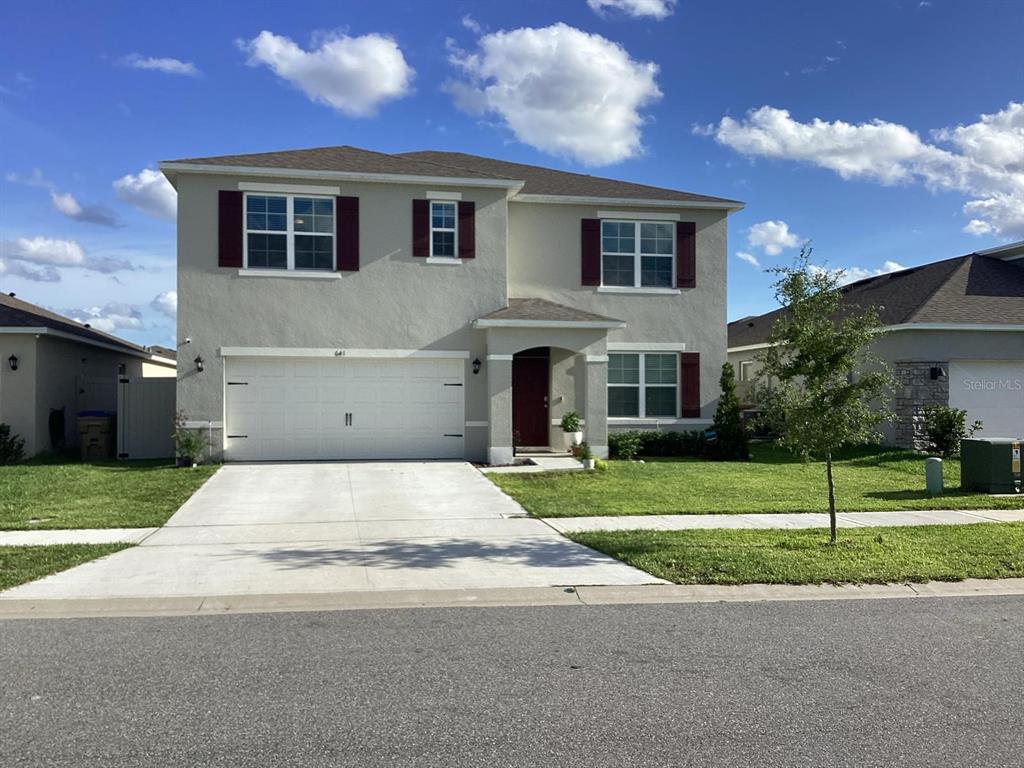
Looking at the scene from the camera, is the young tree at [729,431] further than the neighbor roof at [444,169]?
Yes

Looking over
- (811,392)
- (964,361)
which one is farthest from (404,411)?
(964,361)

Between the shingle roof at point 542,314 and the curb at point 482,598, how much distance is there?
422 inches

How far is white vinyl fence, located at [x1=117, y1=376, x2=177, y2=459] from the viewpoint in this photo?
61.6 feet

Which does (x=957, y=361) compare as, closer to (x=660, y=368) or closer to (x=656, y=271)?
(x=660, y=368)

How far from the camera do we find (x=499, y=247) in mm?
18906

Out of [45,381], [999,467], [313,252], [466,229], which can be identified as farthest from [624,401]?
[45,381]

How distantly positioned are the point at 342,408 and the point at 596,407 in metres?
5.73

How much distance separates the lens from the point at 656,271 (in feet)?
68.3

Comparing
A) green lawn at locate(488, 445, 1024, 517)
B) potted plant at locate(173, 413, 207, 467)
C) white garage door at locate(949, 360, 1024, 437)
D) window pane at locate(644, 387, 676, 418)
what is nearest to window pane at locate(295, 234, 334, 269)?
potted plant at locate(173, 413, 207, 467)

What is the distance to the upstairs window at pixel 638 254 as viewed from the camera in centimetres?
2056

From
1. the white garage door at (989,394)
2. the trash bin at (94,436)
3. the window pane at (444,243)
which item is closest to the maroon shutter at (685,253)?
the window pane at (444,243)

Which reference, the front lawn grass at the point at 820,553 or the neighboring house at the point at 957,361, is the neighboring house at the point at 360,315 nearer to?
the neighboring house at the point at 957,361

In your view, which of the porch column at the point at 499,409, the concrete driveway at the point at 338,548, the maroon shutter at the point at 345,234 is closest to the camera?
the concrete driveway at the point at 338,548

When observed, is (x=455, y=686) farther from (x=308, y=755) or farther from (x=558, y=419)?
(x=558, y=419)
